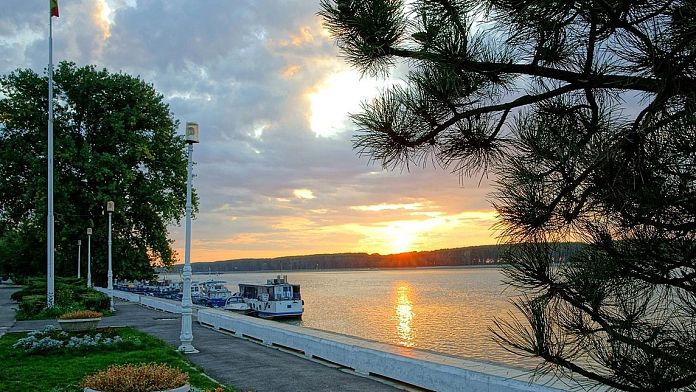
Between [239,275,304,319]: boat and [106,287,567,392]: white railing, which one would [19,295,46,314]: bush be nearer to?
[106,287,567,392]: white railing

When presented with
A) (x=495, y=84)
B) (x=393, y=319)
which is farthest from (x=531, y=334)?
(x=393, y=319)

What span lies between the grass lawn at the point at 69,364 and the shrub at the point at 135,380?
8.58 feet

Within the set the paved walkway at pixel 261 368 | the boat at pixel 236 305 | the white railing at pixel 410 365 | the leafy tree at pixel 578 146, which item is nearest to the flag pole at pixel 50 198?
the paved walkway at pixel 261 368

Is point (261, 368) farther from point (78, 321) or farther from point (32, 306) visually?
point (32, 306)

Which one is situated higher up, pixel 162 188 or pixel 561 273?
pixel 162 188

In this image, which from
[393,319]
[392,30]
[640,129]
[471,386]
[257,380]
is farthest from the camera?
[393,319]

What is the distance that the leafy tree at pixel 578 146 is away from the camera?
9.44 ft

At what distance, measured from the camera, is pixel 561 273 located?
11.2 feet

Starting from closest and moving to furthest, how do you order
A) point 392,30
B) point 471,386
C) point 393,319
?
point 392,30, point 471,386, point 393,319

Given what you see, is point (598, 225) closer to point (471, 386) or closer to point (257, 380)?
point (471, 386)

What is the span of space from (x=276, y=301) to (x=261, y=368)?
118ft

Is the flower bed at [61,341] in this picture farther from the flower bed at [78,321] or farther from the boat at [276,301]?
the boat at [276,301]

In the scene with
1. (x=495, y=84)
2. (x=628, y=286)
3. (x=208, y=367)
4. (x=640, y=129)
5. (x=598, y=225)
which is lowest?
(x=208, y=367)

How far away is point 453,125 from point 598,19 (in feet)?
4.28
